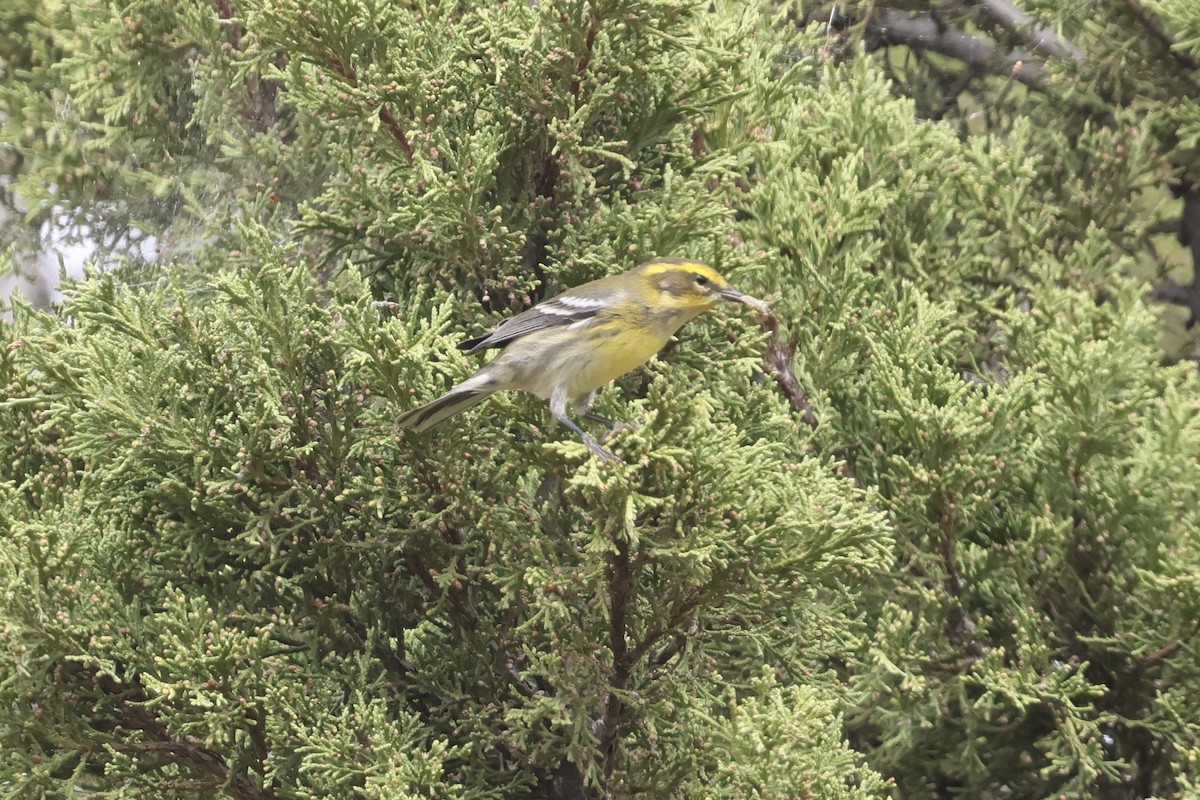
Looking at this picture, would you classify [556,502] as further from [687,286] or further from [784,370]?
[784,370]

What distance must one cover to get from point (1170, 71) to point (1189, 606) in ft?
7.70

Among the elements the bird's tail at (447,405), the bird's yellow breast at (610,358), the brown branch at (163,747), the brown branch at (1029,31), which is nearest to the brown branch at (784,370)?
the bird's yellow breast at (610,358)

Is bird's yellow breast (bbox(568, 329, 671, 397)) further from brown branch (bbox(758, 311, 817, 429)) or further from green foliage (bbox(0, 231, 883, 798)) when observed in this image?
→ brown branch (bbox(758, 311, 817, 429))

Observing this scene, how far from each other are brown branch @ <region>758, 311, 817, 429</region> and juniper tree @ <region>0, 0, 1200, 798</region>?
1 centimetres

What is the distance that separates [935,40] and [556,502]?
11.2ft

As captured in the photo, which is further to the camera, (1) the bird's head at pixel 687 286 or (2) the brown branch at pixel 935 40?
(2) the brown branch at pixel 935 40

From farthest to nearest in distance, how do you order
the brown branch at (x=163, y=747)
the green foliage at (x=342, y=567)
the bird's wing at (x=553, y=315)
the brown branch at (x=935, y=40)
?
the brown branch at (x=935, y=40) → the bird's wing at (x=553, y=315) → the brown branch at (x=163, y=747) → the green foliage at (x=342, y=567)

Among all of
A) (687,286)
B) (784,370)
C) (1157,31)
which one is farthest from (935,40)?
(687,286)

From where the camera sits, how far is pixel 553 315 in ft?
9.60

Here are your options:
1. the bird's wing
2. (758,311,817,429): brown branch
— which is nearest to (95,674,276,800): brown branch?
the bird's wing

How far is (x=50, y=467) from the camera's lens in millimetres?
3105

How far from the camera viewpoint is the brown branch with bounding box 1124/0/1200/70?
457 centimetres

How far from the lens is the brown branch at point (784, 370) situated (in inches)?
147

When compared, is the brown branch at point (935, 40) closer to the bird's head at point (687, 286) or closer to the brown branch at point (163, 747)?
the bird's head at point (687, 286)
